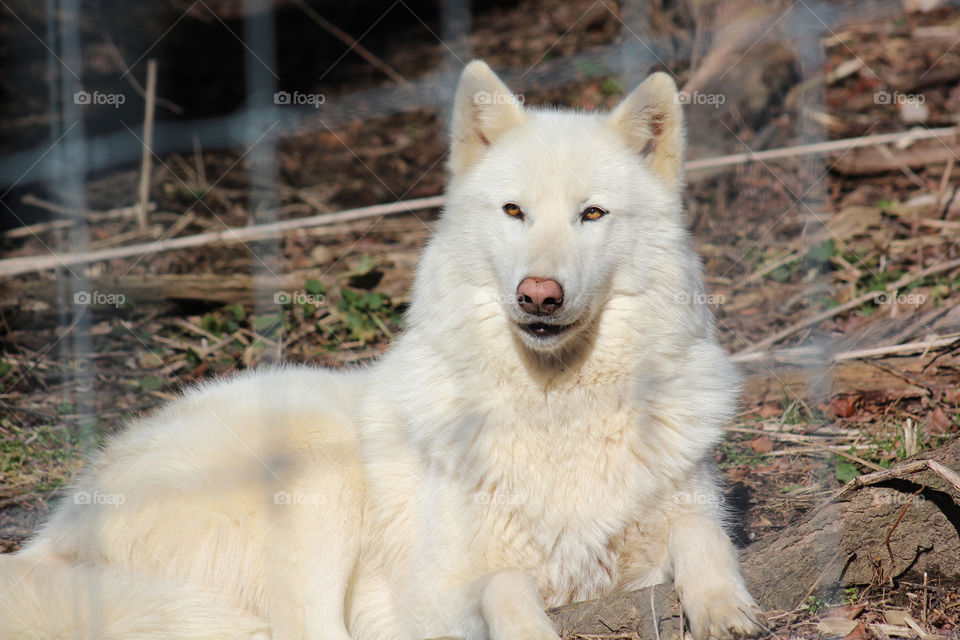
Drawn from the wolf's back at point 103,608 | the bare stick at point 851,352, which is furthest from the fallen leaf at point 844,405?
the wolf's back at point 103,608

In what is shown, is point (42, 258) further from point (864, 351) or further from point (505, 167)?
point (864, 351)

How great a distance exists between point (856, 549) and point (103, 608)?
2435 millimetres

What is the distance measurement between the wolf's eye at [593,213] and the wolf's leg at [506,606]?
1254mm

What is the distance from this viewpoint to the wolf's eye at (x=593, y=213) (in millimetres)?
3113

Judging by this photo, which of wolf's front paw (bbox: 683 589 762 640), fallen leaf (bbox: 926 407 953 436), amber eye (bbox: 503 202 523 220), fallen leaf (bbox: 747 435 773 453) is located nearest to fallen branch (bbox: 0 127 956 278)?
fallen leaf (bbox: 747 435 773 453)

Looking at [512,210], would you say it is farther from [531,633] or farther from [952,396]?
[952,396]

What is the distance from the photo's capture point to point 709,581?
103 inches

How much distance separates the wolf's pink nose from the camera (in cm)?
280

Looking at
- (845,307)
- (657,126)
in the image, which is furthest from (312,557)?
(845,307)

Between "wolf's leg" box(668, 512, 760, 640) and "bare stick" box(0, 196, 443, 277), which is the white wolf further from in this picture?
"bare stick" box(0, 196, 443, 277)

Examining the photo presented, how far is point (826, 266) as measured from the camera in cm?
571

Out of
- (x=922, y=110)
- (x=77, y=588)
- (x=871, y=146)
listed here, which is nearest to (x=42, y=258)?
(x=77, y=588)

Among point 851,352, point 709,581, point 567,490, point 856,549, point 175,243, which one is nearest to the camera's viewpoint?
point 709,581

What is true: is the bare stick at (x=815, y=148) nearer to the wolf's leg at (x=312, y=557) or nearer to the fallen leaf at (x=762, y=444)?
the fallen leaf at (x=762, y=444)
